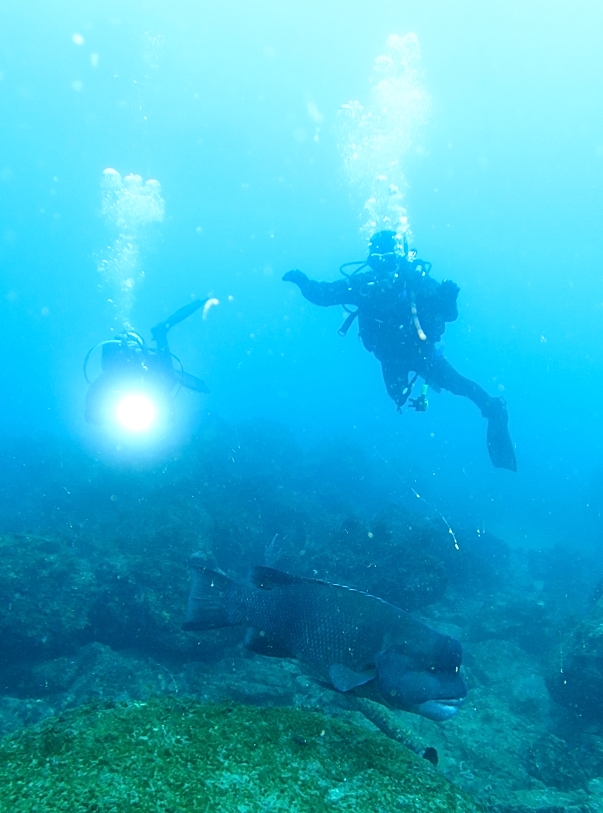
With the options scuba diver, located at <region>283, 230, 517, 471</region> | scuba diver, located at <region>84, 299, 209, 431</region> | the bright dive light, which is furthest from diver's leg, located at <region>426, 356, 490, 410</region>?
the bright dive light

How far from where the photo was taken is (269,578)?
3.22 meters

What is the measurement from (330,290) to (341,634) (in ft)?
26.9

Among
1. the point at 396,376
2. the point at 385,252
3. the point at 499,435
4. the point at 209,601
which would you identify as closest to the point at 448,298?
the point at 396,376

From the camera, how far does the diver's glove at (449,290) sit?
8156 millimetres

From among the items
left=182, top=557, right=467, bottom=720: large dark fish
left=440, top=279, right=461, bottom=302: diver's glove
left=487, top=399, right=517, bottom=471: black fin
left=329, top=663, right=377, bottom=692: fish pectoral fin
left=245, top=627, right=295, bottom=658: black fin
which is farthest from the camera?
left=487, top=399, right=517, bottom=471: black fin

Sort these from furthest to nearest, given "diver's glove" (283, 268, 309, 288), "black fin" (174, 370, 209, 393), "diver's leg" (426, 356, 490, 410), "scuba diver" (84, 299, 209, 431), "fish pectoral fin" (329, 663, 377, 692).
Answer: "black fin" (174, 370, 209, 393)
"scuba diver" (84, 299, 209, 431)
"diver's leg" (426, 356, 490, 410)
"diver's glove" (283, 268, 309, 288)
"fish pectoral fin" (329, 663, 377, 692)

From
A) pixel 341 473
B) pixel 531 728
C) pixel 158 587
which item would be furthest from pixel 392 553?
pixel 341 473

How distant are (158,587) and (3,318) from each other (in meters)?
167

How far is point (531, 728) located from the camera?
5.31 m

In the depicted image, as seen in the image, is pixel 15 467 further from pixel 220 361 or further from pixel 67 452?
pixel 220 361

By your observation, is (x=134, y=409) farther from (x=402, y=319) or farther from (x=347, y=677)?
(x=347, y=677)

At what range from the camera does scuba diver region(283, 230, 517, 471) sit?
9211 mm

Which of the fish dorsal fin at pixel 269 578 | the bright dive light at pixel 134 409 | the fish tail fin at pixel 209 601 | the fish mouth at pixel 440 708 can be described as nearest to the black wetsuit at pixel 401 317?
the bright dive light at pixel 134 409

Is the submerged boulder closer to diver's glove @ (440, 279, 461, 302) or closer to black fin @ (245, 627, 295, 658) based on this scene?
black fin @ (245, 627, 295, 658)
